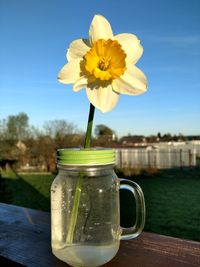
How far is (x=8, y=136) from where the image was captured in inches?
536

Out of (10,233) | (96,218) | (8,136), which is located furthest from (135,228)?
(8,136)

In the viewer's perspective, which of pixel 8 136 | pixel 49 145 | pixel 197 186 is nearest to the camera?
pixel 197 186

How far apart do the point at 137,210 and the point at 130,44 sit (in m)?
0.31

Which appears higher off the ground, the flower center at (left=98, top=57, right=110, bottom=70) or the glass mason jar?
the flower center at (left=98, top=57, right=110, bottom=70)

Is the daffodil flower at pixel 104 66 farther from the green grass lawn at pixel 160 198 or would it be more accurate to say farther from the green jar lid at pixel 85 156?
the green grass lawn at pixel 160 198

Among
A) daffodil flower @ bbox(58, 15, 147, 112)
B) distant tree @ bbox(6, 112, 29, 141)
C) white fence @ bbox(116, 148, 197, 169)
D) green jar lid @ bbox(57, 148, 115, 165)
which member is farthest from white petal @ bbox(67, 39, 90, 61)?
distant tree @ bbox(6, 112, 29, 141)

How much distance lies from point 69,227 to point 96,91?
0.24 metres

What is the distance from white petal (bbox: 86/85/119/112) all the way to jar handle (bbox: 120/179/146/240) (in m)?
0.15

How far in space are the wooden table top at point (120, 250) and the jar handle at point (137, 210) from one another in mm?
51

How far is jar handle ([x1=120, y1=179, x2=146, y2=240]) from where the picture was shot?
65cm

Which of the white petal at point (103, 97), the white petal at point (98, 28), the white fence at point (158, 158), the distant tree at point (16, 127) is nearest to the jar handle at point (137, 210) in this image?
the white petal at point (103, 97)

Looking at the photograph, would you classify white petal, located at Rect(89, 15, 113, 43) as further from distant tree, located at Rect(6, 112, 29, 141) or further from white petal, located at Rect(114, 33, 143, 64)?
distant tree, located at Rect(6, 112, 29, 141)

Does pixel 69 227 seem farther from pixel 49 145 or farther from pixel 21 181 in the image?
pixel 49 145

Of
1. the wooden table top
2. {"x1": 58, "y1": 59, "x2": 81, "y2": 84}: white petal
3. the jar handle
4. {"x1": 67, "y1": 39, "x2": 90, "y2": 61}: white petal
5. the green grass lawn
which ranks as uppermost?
{"x1": 67, "y1": 39, "x2": 90, "y2": 61}: white petal
